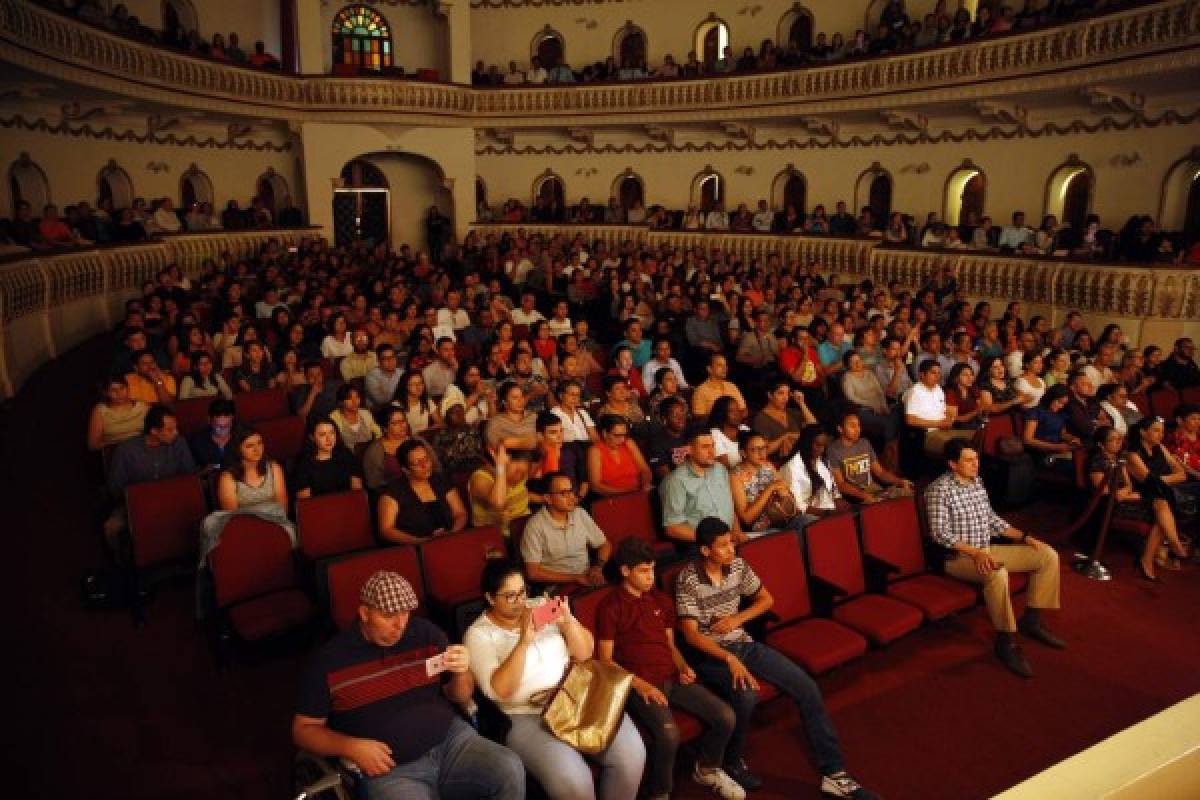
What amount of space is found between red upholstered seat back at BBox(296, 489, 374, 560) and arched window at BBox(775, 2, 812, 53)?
1743 centimetres

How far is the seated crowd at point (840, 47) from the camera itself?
14203 millimetres

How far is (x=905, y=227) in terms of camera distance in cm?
1655

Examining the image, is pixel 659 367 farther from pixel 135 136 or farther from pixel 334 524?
pixel 135 136

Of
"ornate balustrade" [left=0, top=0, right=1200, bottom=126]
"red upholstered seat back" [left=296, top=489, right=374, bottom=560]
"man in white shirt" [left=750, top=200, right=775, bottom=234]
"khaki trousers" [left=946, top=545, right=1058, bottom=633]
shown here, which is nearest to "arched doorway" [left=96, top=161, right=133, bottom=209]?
"ornate balustrade" [left=0, top=0, right=1200, bottom=126]

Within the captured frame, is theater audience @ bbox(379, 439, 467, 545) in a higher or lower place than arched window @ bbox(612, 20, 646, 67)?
lower

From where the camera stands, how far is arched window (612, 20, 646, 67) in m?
22.0

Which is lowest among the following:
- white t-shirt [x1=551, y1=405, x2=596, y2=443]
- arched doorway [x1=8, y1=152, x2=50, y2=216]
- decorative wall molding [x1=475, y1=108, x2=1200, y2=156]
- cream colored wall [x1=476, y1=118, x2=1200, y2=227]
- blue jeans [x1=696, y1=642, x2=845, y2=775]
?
blue jeans [x1=696, y1=642, x2=845, y2=775]

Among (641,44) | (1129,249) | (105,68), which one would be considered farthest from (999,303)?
(105,68)

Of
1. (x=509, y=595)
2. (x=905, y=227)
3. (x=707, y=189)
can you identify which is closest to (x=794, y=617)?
(x=509, y=595)

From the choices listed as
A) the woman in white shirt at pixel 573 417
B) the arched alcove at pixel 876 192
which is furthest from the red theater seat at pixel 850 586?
the arched alcove at pixel 876 192

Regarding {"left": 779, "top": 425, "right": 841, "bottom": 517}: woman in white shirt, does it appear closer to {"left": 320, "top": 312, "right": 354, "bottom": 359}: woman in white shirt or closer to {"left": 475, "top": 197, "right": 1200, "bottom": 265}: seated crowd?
{"left": 320, "top": 312, "right": 354, "bottom": 359}: woman in white shirt

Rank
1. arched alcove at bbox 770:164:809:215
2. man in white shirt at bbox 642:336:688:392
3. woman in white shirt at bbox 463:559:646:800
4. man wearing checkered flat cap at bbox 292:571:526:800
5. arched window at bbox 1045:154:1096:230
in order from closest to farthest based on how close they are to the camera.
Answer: man wearing checkered flat cap at bbox 292:571:526:800
woman in white shirt at bbox 463:559:646:800
man in white shirt at bbox 642:336:688:392
arched window at bbox 1045:154:1096:230
arched alcove at bbox 770:164:809:215

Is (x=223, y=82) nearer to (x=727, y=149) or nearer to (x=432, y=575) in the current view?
(x=727, y=149)

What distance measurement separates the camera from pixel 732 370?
10125mm
